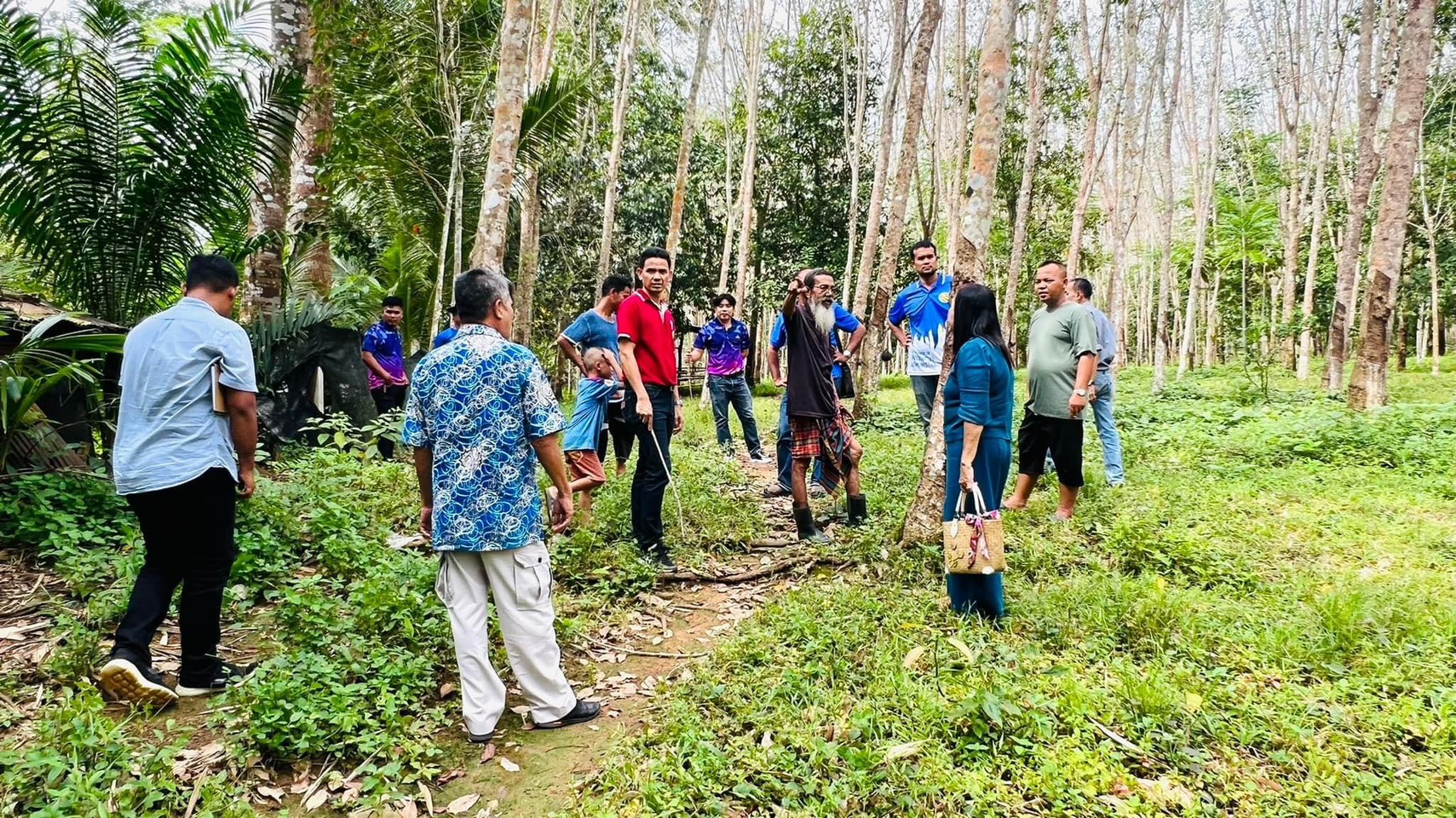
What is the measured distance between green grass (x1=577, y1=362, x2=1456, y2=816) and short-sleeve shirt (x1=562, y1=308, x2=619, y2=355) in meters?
2.45

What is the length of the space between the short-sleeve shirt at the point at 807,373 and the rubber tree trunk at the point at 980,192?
0.81 m

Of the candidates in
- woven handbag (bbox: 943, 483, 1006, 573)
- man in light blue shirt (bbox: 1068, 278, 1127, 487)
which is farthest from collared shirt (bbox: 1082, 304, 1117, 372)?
woven handbag (bbox: 943, 483, 1006, 573)

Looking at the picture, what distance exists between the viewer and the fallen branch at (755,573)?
15.6 feet

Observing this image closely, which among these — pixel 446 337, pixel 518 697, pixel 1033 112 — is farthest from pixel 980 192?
pixel 1033 112

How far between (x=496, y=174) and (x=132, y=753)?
4.23 m

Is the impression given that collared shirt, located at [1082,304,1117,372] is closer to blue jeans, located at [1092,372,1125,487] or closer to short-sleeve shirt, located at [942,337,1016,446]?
blue jeans, located at [1092,372,1125,487]

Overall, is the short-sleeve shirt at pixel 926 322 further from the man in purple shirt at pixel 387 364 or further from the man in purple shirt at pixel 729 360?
the man in purple shirt at pixel 387 364

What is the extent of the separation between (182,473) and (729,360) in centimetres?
611

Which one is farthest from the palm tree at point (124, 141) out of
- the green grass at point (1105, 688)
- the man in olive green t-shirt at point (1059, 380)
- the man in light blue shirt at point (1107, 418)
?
the man in light blue shirt at point (1107, 418)

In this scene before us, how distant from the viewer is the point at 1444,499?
5.92 meters

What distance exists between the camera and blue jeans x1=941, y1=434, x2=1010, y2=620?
3.77 metres

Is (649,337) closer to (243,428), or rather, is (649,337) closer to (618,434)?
(618,434)

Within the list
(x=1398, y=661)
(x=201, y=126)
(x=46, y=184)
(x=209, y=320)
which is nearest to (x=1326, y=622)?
(x=1398, y=661)

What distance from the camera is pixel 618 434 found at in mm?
5930
